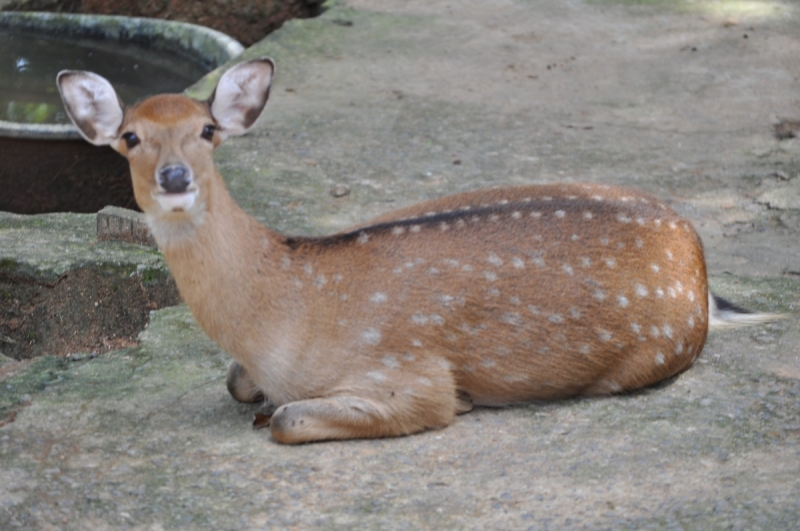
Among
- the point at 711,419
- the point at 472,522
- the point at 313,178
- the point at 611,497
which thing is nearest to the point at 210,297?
the point at 472,522

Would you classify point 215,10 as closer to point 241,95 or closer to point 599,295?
point 241,95

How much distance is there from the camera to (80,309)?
19.0ft

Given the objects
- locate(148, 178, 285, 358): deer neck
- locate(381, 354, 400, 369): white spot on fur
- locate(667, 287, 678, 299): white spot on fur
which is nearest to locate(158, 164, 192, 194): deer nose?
locate(148, 178, 285, 358): deer neck

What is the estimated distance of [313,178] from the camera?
753 cm

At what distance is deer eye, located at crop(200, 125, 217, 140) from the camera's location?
162 inches

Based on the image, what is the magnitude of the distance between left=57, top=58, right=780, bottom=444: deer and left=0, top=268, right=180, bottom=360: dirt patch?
5.04 ft

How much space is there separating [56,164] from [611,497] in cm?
531

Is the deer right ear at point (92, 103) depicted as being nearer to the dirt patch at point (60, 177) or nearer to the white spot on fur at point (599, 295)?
the white spot on fur at point (599, 295)

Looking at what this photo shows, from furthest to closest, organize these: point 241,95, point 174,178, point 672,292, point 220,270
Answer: point 672,292
point 241,95
point 220,270
point 174,178

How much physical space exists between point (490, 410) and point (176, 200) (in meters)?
1.50

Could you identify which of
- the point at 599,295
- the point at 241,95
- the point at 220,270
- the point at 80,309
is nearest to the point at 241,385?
the point at 220,270

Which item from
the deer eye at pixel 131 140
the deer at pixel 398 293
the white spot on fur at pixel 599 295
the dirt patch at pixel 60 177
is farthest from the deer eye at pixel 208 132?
the dirt patch at pixel 60 177

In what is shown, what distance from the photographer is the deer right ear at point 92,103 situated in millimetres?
4184

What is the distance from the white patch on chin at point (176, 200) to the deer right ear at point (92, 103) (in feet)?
1.55
